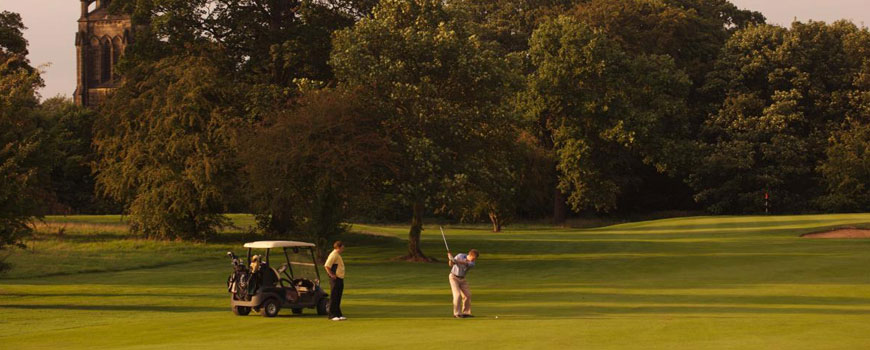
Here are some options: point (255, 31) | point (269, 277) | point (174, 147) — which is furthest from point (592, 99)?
point (269, 277)

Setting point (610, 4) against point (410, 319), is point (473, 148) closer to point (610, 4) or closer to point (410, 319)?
point (410, 319)

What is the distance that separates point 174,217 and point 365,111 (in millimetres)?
13347

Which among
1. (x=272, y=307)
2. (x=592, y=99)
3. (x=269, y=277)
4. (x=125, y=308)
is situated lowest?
(x=125, y=308)

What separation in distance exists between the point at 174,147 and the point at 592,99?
37443 mm

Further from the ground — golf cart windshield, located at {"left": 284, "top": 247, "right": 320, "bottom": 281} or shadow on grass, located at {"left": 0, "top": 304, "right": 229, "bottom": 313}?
golf cart windshield, located at {"left": 284, "top": 247, "right": 320, "bottom": 281}

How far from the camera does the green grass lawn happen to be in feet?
66.2

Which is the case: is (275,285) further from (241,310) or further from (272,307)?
(241,310)

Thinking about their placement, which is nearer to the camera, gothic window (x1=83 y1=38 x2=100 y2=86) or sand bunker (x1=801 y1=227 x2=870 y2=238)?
sand bunker (x1=801 y1=227 x2=870 y2=238)

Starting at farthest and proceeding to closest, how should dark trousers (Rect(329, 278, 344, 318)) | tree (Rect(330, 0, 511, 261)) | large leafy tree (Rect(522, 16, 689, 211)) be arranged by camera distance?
large leafy tree (Rect(522, 16, 689, 211)) < tree (Rect(330, 0, 511, 261)) < dark trousers (Rect(329, 278, 344, 318))

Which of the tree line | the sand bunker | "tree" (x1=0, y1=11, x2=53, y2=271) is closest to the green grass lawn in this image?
the sand bunker

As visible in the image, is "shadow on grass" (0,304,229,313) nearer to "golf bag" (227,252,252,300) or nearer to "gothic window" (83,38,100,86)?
"golf bag" (227,252,252,300)

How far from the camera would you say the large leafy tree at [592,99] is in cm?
7831

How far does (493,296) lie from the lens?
30938mm

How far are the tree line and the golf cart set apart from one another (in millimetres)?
8403
